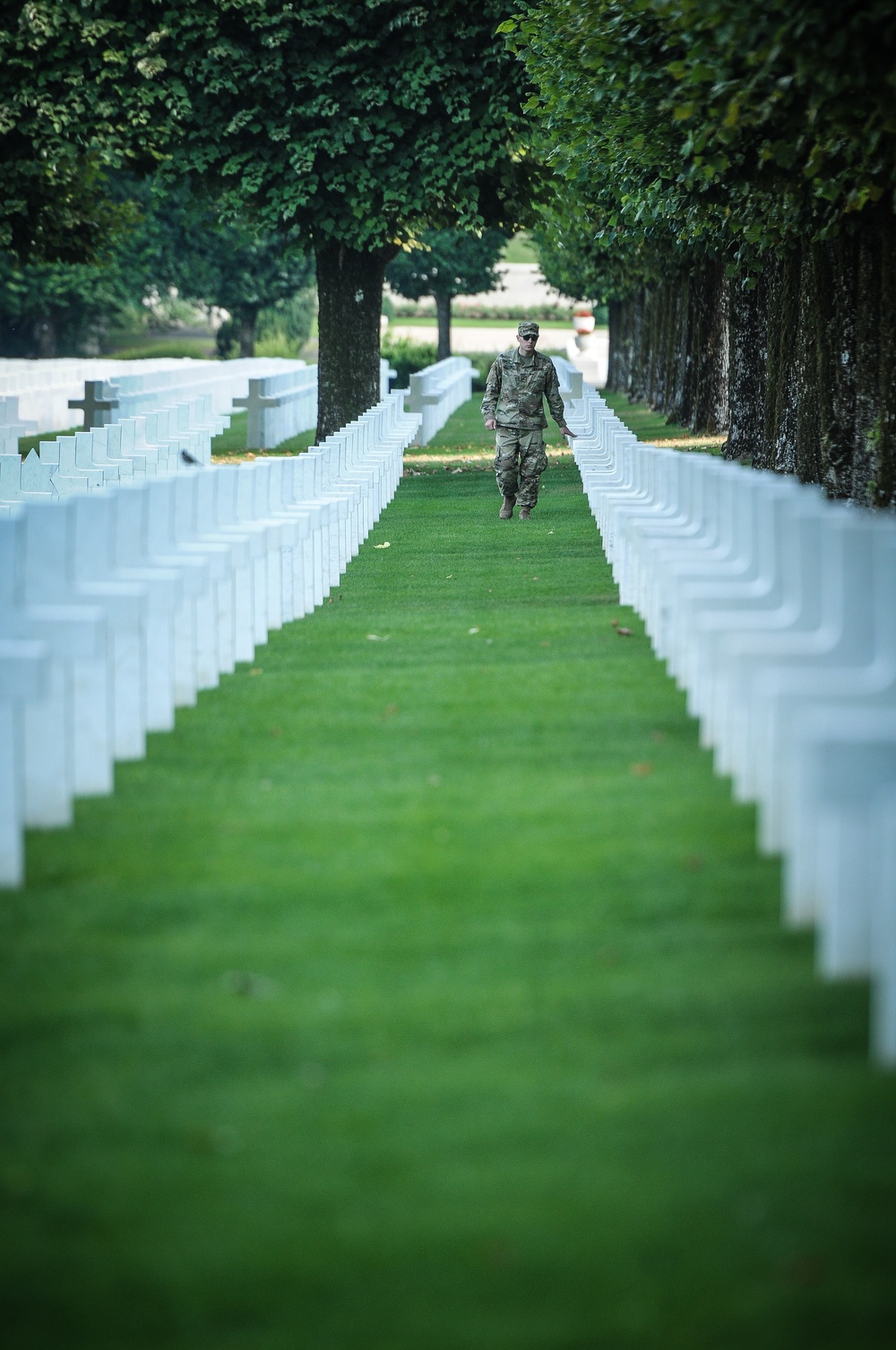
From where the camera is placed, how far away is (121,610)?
310 inches

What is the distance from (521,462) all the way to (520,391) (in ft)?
3.89

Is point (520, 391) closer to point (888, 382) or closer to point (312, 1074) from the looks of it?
point (888, 382)

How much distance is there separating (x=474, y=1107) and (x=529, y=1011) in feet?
2.06

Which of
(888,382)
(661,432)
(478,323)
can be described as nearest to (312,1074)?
(888,382)

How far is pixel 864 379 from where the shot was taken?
57.3ft

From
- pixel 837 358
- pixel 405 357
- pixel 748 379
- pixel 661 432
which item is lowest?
pixel 661 432

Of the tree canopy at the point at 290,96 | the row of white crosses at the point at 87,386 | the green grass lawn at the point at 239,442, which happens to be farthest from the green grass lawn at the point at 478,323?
the tree canopy at the point at 290,96

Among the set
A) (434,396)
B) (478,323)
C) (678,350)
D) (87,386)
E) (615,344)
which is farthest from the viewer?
(478,323)

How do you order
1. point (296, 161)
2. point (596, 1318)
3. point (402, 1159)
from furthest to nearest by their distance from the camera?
point (296, 161) < point (402, 1159) < point (596, 1318)

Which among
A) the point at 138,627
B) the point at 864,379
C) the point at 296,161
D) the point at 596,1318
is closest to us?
the point at 596,1318

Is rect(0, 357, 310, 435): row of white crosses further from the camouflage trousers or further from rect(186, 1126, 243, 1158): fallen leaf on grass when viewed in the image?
rect(186, 1126, 243, 1158): fallen leaf on grass

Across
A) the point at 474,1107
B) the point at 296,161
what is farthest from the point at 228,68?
the point at 474,1107

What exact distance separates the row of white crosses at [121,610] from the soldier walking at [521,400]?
239 inches

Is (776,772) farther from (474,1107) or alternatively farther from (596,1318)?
(596,1318)
